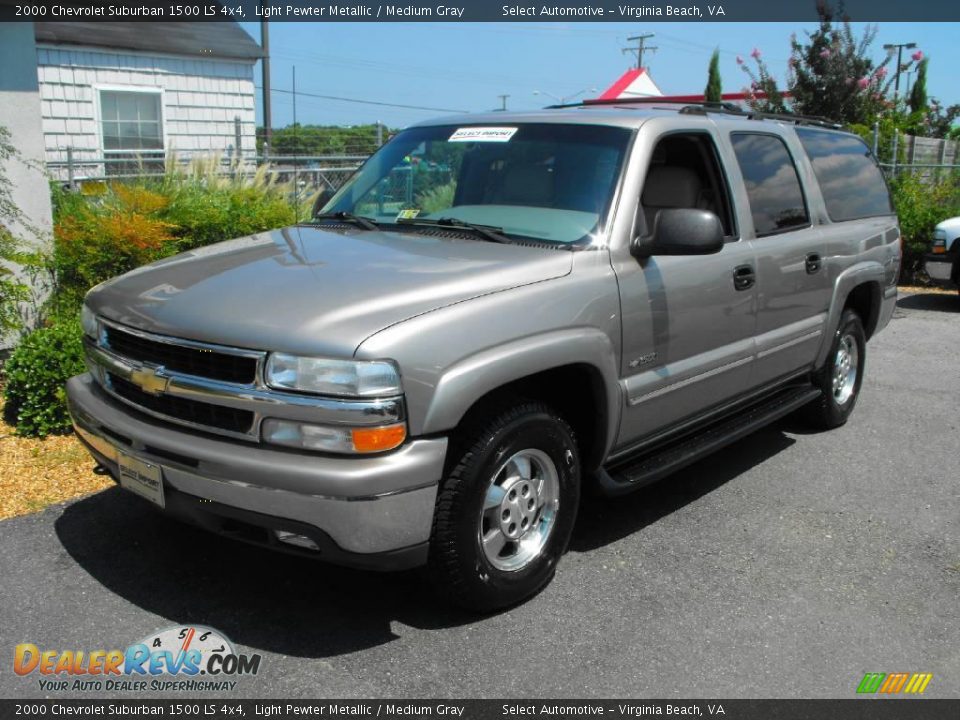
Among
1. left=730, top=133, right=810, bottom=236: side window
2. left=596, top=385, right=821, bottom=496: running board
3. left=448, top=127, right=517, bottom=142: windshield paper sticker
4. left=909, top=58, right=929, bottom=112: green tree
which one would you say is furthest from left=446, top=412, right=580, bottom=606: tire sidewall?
left=909, top=58, right=929, bottom=112: green tree

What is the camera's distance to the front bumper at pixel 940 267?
11328 millimetres

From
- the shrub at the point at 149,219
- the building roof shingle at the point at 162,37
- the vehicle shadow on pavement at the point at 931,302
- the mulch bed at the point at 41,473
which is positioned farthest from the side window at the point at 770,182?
the building roof shingle at the point at 162,37

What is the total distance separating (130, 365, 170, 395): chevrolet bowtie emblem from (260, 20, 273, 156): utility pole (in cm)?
1386

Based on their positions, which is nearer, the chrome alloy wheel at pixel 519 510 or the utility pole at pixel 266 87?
the chrome alloy wheel at pixel 519 510

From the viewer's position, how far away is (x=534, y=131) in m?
4.51

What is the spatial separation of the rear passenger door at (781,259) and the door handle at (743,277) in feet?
0.28

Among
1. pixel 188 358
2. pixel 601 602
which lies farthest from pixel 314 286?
pixel 601 602

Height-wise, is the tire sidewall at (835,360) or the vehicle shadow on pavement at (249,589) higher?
the tire sidewall at (835,360)

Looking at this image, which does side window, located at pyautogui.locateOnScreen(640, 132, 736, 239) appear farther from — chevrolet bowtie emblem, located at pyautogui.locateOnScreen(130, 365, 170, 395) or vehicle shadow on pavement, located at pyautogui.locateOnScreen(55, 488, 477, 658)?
chevrolet bowtie emblem, located at pyautogui.locateOnScreen(130, 365, 170, 395)

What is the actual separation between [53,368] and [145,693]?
9.70 feet

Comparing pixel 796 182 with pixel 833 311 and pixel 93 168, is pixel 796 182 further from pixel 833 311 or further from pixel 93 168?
pixel 93 168

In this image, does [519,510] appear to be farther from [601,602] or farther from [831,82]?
[831,82]

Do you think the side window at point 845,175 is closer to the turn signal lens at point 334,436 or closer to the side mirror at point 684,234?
the side mirror at point 684,234
